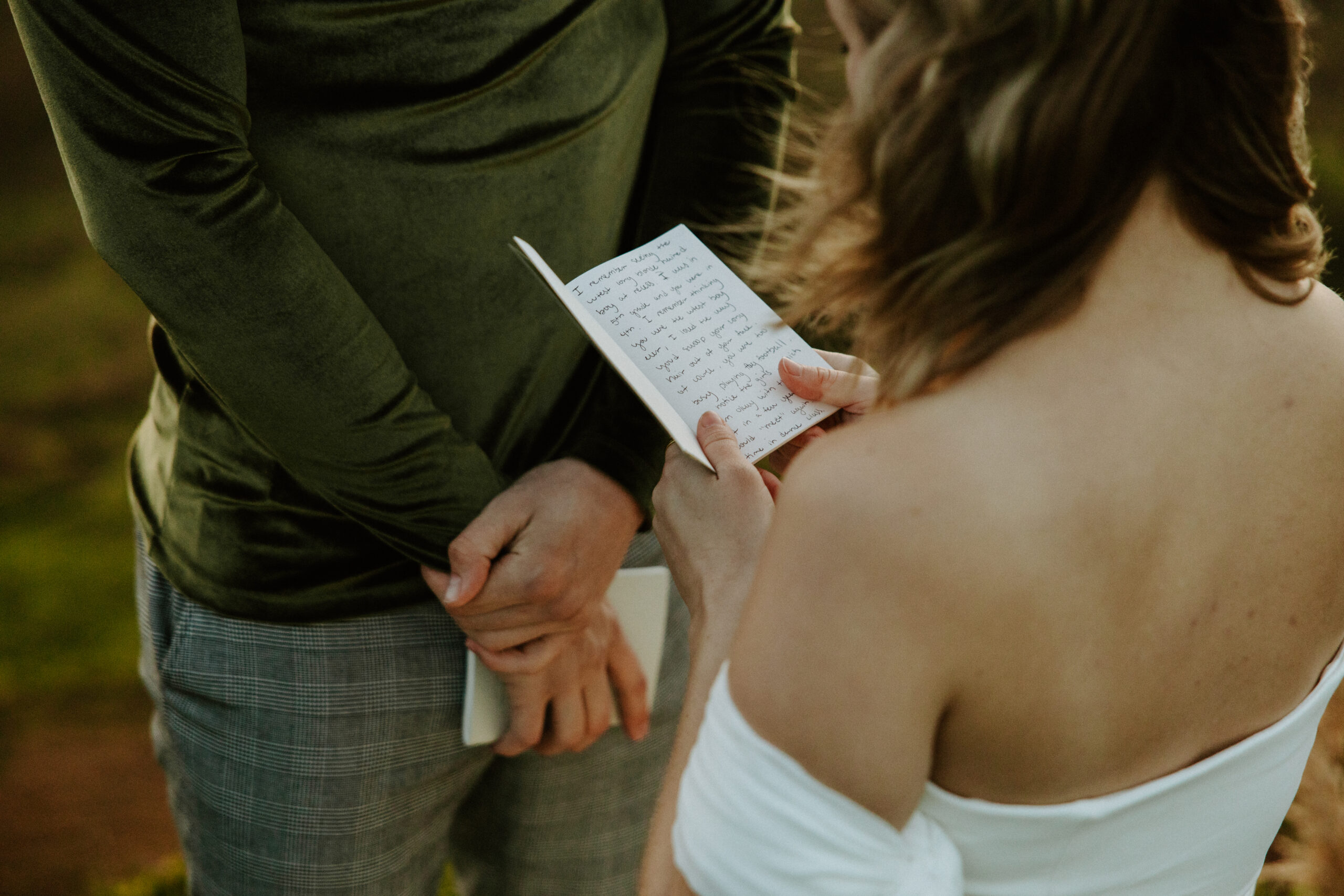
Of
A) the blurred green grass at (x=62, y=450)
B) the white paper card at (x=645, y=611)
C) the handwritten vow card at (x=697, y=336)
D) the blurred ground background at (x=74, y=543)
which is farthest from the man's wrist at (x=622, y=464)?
the blurred green grass at (x=62, y=450)

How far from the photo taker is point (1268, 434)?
0.90m

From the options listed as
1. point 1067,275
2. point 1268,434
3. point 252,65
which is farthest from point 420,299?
point 1268,434

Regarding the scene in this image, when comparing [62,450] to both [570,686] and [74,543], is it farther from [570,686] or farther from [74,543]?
[570,686]

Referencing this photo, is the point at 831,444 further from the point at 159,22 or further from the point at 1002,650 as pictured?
the point at 159,22

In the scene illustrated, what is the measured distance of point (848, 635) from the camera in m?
0.79

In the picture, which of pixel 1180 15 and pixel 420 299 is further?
pixel 420 299

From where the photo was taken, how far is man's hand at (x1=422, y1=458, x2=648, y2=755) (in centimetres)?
133

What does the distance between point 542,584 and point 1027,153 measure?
781 mm

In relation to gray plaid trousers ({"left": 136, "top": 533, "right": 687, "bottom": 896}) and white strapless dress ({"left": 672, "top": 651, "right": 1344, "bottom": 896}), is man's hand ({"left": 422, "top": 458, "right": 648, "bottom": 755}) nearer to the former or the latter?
gray plaid trousers ({"left": 136, "top": 533, "right": 687, "bottom": 896})

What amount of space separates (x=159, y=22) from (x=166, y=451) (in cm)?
58

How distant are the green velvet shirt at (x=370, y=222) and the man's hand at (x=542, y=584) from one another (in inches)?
1.6

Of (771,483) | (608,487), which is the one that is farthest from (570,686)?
(771,483)

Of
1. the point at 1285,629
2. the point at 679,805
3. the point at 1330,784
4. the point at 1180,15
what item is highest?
the point at 1180,15

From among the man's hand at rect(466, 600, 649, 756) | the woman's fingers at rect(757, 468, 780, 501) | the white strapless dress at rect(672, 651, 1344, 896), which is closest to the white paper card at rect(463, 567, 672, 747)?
the man's hand at rect(466, 600, 649, 756)
